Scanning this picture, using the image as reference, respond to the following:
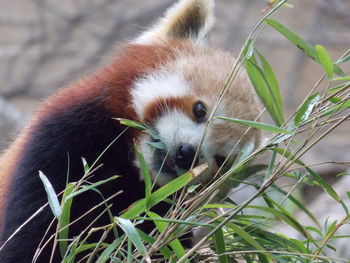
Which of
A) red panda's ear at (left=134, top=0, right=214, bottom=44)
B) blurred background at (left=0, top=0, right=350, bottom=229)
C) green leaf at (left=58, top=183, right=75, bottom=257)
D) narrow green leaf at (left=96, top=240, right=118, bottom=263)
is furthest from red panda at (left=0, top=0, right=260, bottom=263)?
blurred background at (left=0, top=0, right=350, bottom=229)

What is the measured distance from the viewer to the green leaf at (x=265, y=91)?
2.36m

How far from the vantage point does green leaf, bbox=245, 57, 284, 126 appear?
7.75 ft

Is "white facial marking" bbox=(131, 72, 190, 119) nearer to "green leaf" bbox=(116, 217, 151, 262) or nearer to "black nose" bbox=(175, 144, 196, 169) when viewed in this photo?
"black nose" bbox=(175, 144, 196, 169)

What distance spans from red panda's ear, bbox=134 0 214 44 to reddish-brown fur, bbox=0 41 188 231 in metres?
0.15

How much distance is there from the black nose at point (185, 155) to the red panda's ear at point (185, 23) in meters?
0.76

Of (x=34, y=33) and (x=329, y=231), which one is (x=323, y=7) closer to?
(x=34, y=33)

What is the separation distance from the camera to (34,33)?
845cm

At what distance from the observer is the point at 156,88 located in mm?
2977

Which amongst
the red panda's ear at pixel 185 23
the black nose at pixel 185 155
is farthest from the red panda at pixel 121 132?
the red panda's ear at pixel 185 23

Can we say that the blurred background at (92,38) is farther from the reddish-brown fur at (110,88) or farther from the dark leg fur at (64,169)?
the dark leg fur at (64,169)

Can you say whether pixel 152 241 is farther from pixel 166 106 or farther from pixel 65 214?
pixel 166 106

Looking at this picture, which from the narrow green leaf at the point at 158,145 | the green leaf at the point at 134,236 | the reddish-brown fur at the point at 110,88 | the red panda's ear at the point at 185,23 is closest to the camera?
the green leaf at the point at 134,236

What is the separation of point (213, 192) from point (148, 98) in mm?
784

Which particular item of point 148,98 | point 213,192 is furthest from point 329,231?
point 148,98
